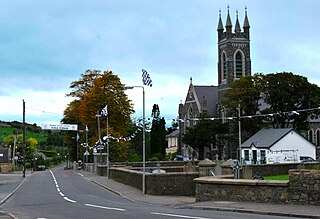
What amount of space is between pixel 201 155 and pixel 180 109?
25.6 m

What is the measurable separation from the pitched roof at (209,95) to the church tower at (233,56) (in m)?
6.58

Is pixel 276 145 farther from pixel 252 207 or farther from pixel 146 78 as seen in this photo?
pixel 252 207

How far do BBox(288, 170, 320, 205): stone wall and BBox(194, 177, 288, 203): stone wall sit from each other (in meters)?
0.34

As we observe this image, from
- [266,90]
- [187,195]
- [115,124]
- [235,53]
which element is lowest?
[187,195]

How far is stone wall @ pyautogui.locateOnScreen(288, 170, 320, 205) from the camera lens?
64.1 feet

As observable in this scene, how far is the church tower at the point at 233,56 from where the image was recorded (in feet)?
354

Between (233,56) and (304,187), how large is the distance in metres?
89.7

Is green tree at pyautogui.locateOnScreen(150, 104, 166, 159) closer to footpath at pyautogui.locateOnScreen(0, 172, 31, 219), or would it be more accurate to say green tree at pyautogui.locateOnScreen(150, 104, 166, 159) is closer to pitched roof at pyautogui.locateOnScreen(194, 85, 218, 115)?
pitched roof at pyautogui.locateOnScreen(194, 85, 218, 115)

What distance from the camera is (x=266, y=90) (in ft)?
273

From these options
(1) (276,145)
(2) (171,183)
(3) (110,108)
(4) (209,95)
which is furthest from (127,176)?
(4) (209,95)

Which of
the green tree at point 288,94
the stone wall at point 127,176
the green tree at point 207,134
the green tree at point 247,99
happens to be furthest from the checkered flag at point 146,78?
the green tree at point 207,134

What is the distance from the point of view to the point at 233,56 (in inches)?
4259

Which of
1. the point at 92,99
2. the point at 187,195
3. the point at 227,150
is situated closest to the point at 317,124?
the point at 227,150

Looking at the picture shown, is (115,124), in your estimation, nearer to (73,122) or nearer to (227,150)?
(73,122)
